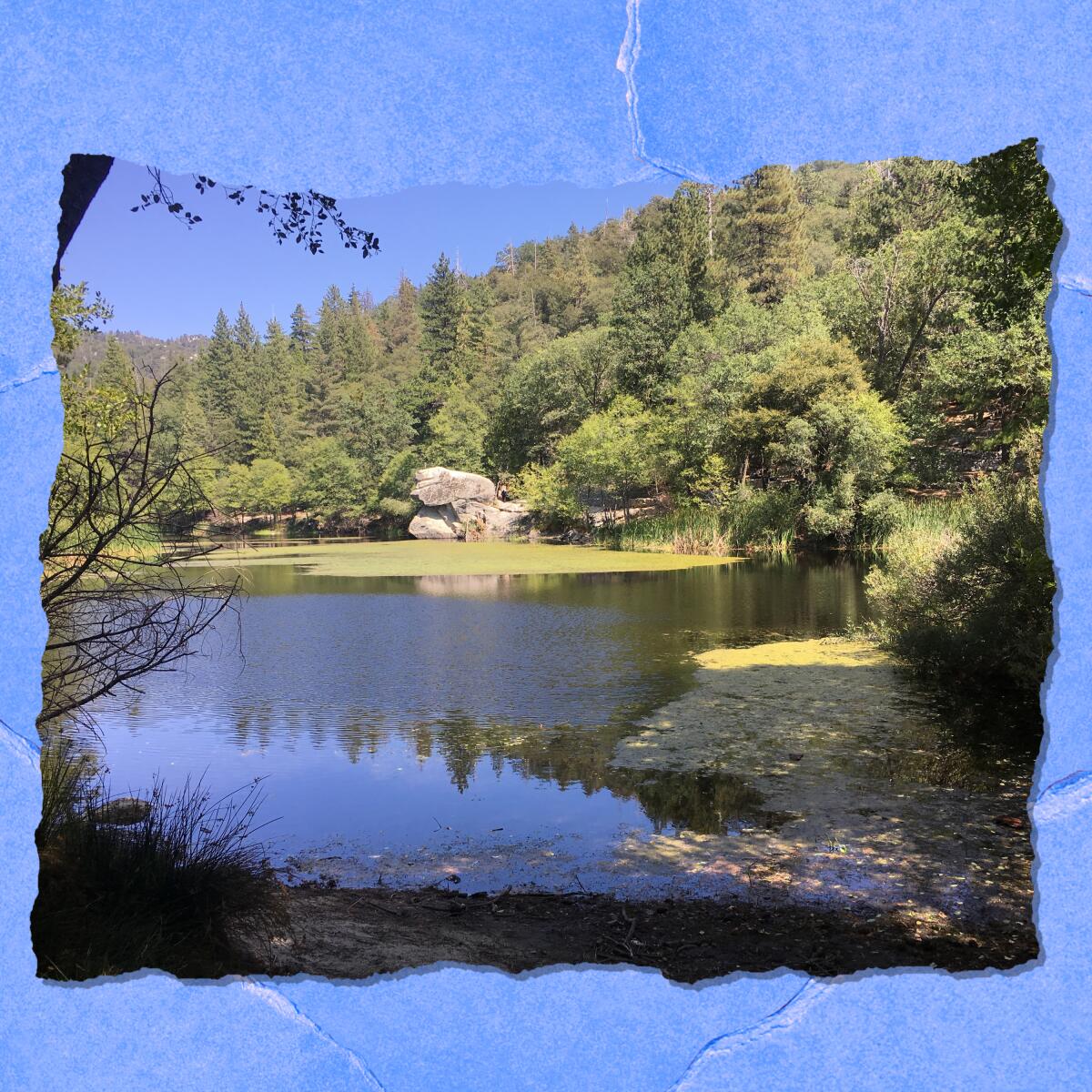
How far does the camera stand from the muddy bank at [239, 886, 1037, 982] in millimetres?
1880

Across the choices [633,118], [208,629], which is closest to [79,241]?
[633,118]

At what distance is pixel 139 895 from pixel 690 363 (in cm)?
1441

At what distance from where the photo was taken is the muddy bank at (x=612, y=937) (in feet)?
6.17

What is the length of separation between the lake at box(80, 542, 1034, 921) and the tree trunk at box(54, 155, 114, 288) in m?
1.91

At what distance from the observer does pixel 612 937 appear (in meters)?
2.10

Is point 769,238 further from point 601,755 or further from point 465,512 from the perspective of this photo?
point 601,755

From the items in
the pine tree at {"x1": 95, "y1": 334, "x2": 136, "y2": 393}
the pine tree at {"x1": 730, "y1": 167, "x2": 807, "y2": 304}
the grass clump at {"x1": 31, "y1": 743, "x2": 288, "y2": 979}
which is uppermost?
the pine tree at {"x1": 730, "y1": 167, "x2": 807, "y2": 304}

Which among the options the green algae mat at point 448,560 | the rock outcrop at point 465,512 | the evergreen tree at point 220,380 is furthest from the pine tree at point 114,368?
the rock outcrop at point 465,512

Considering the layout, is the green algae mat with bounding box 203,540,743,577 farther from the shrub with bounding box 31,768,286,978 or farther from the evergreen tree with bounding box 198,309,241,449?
the shrub with bounding box 31,768,286,978

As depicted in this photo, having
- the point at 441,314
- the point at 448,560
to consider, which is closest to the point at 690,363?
the point at 448,560

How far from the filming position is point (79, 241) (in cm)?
181

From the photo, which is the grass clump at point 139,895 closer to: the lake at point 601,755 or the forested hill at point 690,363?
the lake at point 601,755

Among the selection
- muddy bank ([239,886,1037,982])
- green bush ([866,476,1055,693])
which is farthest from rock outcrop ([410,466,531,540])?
muddy bank ([239,886,1037,982])

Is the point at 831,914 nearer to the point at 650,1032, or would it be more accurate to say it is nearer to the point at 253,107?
the point at 650,1032
